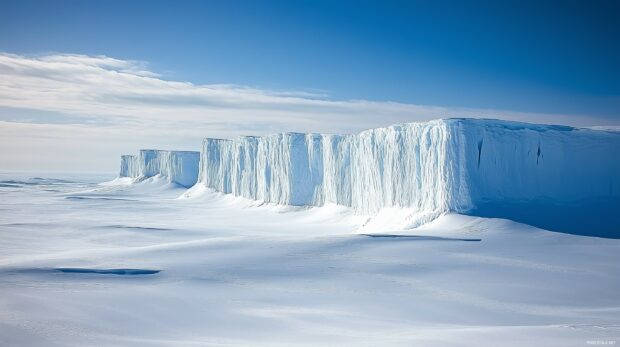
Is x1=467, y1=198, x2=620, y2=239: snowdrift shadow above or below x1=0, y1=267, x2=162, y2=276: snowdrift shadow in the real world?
above

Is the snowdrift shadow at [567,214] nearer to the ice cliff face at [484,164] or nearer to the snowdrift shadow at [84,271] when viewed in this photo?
the ice cliff face at [484,164]

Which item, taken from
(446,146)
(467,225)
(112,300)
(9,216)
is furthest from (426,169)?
(9,216)

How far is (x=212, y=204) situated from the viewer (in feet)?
183

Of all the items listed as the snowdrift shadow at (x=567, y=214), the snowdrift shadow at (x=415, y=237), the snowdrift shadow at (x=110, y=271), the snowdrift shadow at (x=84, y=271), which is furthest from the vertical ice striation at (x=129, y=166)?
the snowdrift shadow at (x=567, y=214)

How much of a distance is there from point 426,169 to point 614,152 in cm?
839

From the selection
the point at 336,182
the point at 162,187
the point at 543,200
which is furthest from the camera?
the point at 162,187

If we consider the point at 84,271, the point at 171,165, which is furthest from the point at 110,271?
the point at 171,165

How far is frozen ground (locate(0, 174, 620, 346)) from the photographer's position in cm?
1059

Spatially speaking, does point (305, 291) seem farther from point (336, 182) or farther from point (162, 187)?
point (162, 187)

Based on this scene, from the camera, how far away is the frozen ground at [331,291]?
1059 centimetres

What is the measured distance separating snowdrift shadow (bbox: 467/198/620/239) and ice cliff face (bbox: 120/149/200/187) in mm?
60319

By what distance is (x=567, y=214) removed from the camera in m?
22.8

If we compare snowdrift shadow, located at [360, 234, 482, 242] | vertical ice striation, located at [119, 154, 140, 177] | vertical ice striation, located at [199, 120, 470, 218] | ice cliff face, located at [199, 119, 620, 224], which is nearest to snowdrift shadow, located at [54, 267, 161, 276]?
snowdrift shadow, located at [360, 234, 482, 242]

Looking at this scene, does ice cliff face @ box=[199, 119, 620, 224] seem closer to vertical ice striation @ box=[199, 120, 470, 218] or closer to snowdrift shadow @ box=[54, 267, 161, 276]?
vertical ice striation @ box=[199, 120, 470, 218]
